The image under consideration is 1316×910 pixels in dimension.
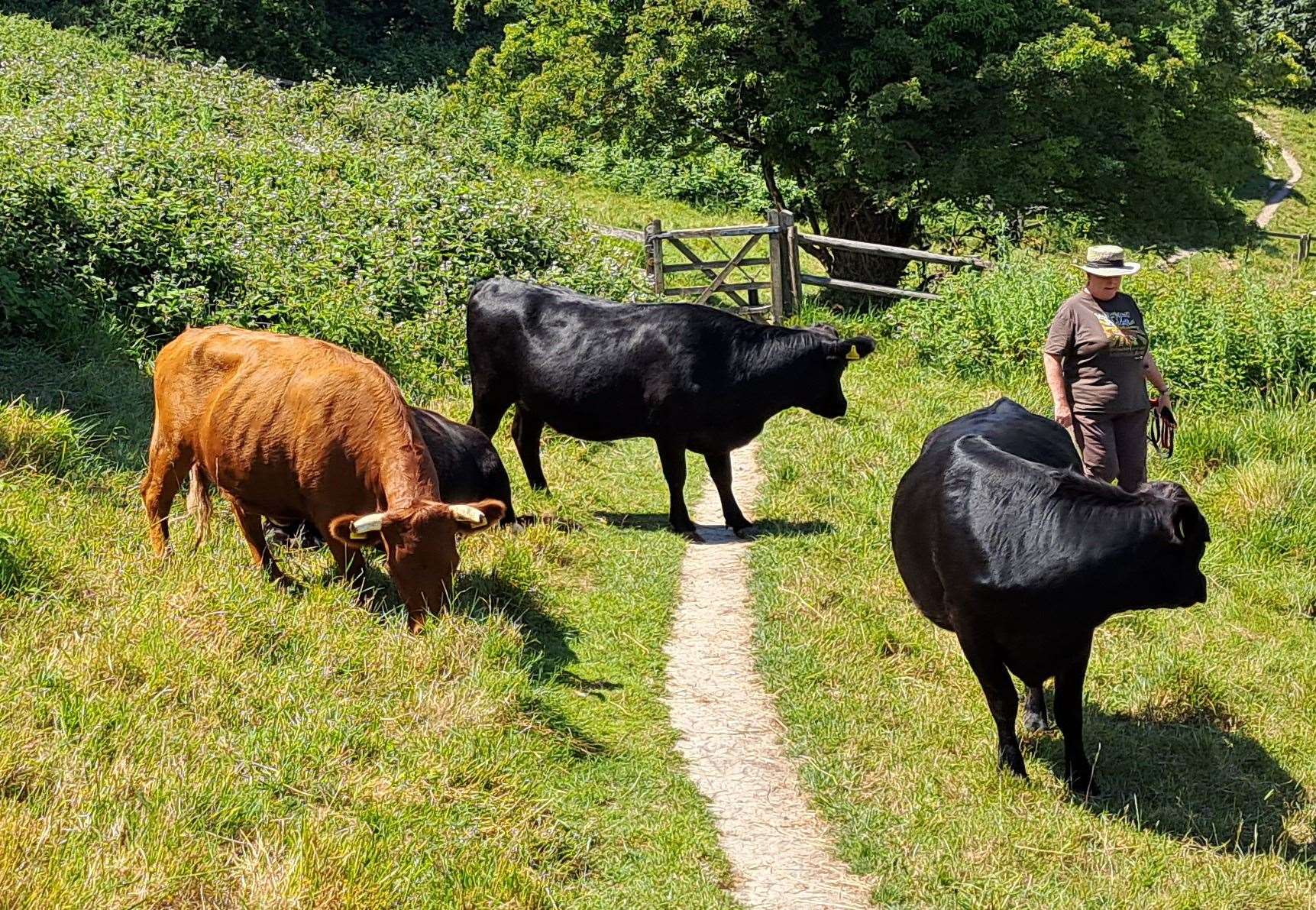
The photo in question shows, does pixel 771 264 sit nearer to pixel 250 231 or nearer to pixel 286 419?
pixel 250 231

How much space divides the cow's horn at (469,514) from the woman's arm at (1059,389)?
11.4 feet

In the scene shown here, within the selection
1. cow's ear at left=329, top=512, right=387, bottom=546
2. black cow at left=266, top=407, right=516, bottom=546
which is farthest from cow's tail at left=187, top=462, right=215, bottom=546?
cow's ear at left=329, top=512, right=387, bottom=546

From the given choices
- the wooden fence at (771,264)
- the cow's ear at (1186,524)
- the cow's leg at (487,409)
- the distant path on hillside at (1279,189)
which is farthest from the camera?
the distant path on hillside at (1279,189)

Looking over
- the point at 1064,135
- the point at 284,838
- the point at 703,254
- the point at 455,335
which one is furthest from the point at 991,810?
the point at 703,254

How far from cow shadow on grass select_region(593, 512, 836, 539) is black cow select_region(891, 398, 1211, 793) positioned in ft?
9.24

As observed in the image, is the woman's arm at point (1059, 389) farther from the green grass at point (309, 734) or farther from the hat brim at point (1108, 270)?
the green grass at point (309, 734)

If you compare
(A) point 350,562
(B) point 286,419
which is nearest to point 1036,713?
(A) point 350,562

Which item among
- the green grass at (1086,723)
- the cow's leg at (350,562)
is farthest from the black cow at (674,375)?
the cow's leg at (350,562)

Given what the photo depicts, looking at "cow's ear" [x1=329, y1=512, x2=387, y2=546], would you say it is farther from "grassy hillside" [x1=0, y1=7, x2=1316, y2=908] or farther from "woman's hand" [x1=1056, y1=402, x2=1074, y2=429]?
"woman's hand" [x1=1056, y1=402, x2=1074, y2=429]

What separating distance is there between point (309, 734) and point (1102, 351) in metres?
5.01

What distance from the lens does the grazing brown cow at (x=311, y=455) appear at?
6680 mm

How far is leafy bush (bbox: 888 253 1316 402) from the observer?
12273 millimetres

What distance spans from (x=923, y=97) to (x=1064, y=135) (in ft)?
7.47

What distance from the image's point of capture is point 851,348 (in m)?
9.84
